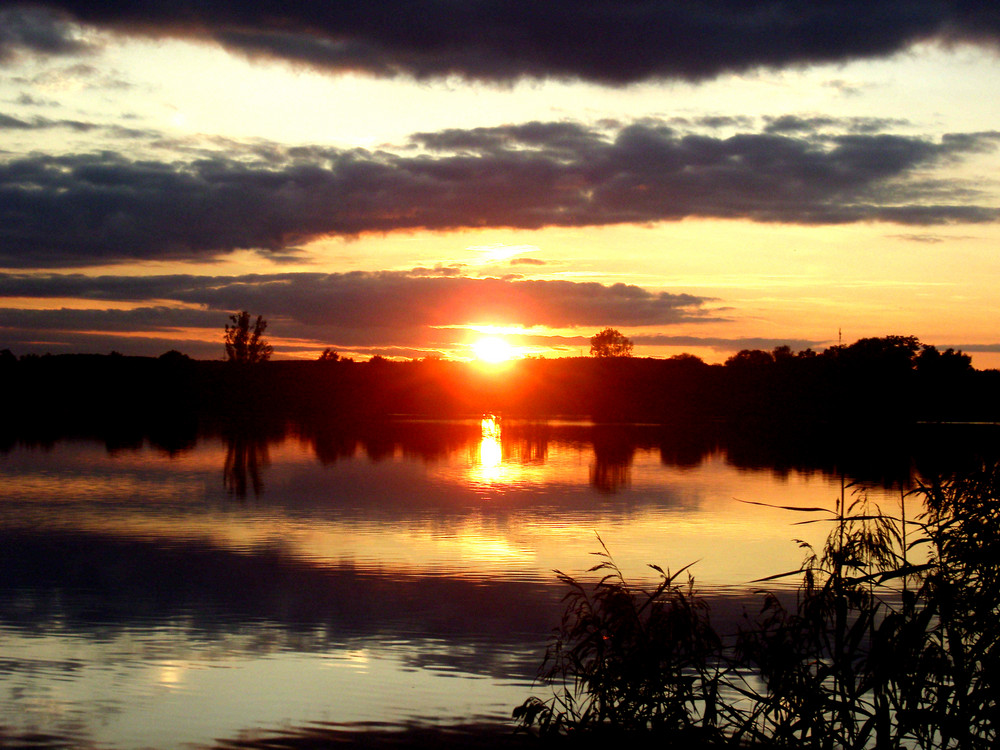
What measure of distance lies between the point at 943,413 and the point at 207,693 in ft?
343

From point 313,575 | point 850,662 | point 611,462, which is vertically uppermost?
point 850,662

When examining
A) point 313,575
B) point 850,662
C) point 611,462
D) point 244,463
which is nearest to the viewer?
point 850,662

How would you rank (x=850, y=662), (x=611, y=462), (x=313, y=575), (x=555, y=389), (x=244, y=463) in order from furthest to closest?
1. (x=555, y=389)
2. (x=611, y=462)
3. (x=244, y=463)
4. (x=313, y=575)
5. (x=850, y=662)

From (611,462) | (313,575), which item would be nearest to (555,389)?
(611,462)

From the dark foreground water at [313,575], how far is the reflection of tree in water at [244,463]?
0.97 feet

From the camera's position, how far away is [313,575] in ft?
65.9

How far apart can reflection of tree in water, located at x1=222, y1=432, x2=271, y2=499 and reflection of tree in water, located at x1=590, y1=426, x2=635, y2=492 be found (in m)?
12.9

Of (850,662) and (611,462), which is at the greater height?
(850,662)

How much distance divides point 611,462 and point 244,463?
17144 millimetres

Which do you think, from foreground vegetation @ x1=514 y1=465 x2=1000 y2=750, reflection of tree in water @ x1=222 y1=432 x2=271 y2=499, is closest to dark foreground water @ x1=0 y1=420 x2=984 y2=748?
reflection of tree in water @ x1=222 y1=432 x2=271 y2=499

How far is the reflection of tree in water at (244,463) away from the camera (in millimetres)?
35906

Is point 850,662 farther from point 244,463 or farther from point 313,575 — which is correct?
point 244,463

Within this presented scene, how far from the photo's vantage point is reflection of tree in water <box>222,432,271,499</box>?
3591 cm

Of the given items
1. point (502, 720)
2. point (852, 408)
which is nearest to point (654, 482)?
point (502, 720)
